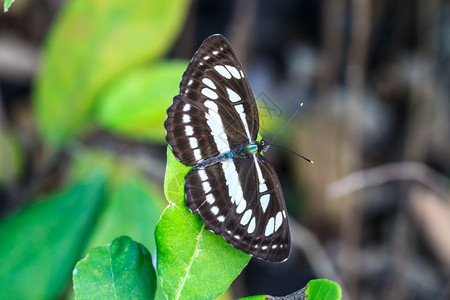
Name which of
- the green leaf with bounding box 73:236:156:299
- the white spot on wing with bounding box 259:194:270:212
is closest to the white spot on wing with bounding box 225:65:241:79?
the white spot on wing with bounding box 259:194:270:212

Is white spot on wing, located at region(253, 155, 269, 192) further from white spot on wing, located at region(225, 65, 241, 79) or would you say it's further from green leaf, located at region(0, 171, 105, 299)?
green leaf, located at region(0, 171, 105, 299)

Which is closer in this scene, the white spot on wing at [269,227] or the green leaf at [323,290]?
the green leaf at [323,290]

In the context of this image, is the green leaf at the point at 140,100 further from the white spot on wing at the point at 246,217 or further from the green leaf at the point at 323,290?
the green leaf at the point at 323,290

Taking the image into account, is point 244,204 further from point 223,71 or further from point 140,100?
point 140,100

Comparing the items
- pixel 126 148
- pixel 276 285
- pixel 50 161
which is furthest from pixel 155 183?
pixel 276 285

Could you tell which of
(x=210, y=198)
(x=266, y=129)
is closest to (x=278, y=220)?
(x=210, y=198)

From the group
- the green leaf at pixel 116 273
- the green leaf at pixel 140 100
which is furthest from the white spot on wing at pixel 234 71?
the green leaf at pixel 140 100

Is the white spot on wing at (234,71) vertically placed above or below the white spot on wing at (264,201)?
above
